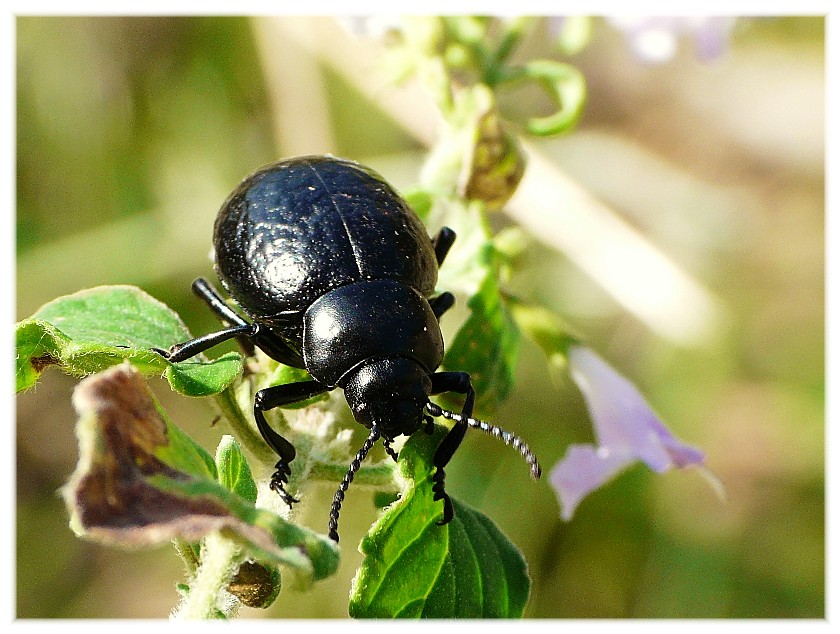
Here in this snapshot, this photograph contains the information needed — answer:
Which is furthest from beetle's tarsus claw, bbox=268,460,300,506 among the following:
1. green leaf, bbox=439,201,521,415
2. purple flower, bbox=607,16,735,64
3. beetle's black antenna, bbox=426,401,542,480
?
purple flower, bbox=607,16,735,64

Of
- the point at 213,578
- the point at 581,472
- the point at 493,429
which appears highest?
the point at 213,578

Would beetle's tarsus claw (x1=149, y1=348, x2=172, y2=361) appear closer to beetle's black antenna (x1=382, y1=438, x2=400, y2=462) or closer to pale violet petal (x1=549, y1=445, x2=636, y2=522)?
beetle's black antenna (x1=382, y1=438, x2=400, y2=462)

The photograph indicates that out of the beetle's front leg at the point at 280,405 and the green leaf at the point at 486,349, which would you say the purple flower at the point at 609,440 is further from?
the beetle's front leg at the point at 280,405

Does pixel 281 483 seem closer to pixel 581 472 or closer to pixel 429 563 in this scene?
pixel 429 563

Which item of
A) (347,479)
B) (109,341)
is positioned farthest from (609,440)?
(109,341)

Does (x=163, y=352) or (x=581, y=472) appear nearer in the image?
(x=163, y=352)

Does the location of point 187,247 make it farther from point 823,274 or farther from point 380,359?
point 823,274
